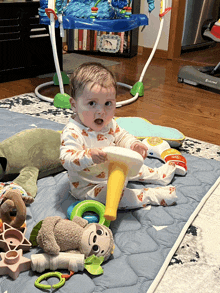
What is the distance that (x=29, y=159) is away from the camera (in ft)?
3.62

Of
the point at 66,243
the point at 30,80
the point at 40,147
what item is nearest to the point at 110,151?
the point at 66,243

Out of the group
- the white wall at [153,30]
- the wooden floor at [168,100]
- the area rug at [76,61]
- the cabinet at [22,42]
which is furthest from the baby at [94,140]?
the white wall at [153,30]

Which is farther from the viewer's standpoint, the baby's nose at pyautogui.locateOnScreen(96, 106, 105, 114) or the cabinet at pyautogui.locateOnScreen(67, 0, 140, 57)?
the cabinet at pyautogui.locateOnScreen(67, 0, 140, 57)

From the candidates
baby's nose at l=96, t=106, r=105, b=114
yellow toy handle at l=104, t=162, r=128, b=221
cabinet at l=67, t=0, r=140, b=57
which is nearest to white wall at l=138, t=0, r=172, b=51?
cabinet at l=67, t=0, r=140, b=57

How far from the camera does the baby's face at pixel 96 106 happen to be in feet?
2.99

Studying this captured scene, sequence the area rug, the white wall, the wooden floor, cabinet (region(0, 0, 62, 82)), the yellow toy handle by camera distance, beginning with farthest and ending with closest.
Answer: the white wall
the area rug
cabinet (region(0, 0, 62, 82))
the wooden floor
the yellow toy handle

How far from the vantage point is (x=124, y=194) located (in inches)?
38.2

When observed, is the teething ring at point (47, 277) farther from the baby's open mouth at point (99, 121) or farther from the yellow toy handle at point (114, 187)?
the baby's open mouth at point (99, 121)

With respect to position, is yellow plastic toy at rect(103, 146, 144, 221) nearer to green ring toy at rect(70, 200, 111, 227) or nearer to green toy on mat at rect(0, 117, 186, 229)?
green ring toy at rect(70, 200, 111, 227)

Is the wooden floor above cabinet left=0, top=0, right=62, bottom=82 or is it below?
below

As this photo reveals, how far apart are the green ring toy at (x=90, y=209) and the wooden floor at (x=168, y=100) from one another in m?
0.85

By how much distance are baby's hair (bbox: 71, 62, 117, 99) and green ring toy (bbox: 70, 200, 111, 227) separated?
1.00 ft

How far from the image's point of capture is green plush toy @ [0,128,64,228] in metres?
1.05

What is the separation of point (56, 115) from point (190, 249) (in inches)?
44.4
